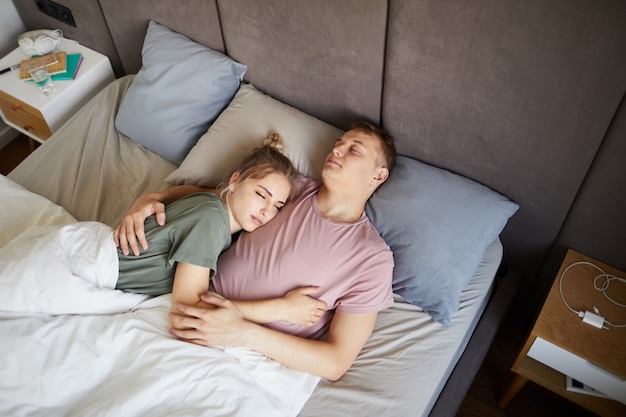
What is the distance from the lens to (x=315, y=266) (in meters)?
1.50

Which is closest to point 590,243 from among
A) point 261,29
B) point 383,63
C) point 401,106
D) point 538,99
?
point 538,99

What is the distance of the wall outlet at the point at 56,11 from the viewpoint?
2363mm

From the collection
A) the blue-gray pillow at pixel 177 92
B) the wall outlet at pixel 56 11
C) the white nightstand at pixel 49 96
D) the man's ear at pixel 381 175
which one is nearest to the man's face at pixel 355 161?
the man's ear at pixel 381 175

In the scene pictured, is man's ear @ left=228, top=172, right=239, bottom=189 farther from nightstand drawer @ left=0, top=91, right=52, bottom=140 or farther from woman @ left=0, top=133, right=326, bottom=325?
nightstand drawer @ left=0, top=91, right=52, bottom=140

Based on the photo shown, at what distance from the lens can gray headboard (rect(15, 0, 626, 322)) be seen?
1.26m

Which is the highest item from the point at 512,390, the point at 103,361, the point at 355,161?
the point at 355,161

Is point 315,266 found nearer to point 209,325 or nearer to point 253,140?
point 209,325

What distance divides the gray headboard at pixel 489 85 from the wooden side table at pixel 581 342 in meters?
0.11

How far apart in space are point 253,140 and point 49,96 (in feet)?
3.50

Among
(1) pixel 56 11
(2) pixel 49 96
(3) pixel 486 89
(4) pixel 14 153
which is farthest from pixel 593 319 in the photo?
(4) pixel 14 153

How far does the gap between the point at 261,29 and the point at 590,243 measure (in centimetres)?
130

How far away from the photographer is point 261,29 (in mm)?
1777

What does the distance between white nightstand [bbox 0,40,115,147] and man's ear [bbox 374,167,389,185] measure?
4.98ft

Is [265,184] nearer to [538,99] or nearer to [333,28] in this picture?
[333,28]
